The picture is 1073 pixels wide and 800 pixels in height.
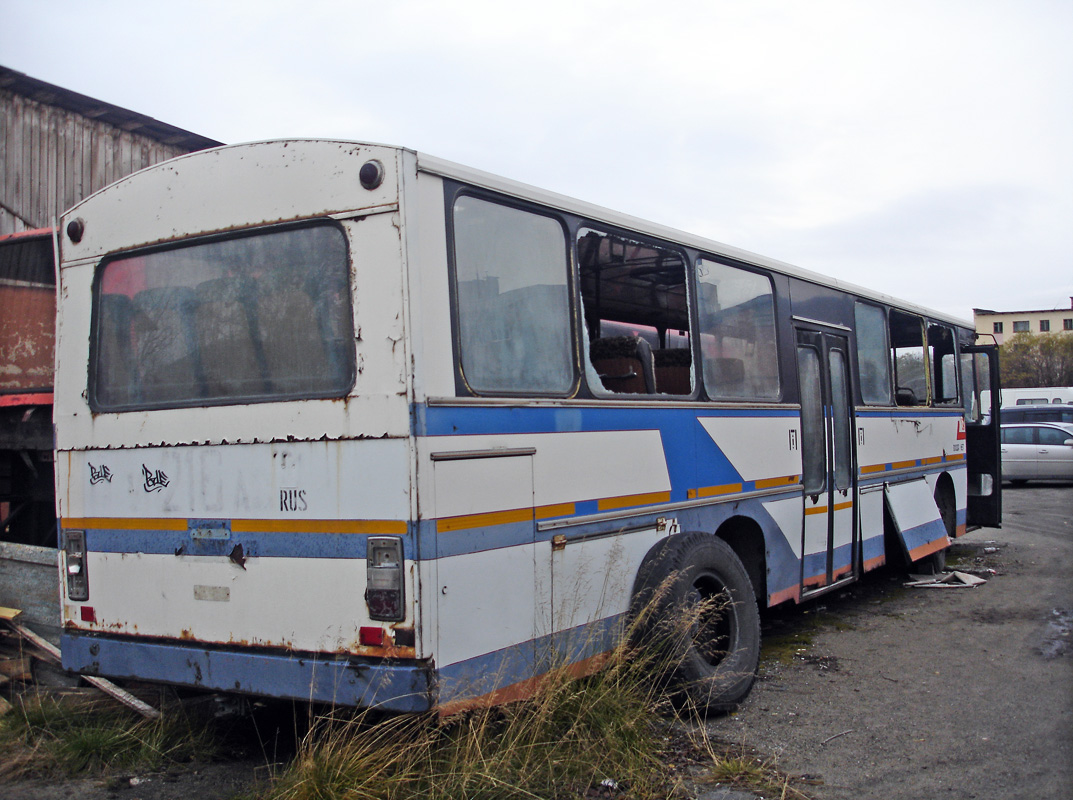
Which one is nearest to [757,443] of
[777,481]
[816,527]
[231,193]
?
[777,481]

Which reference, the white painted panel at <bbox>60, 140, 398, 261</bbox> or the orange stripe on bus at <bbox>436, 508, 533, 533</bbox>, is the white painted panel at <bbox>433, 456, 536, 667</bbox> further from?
the white painted panel at <bbox>60, 140, 398, 261</bbox>

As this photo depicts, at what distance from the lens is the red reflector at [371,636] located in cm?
374

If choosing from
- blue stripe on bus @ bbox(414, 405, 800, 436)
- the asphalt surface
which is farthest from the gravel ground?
blue stripe on bus @ bbox(414, 405, 800, 436)

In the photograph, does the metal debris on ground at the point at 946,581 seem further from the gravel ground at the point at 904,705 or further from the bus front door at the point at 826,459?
the bus front door at the point at 826,459

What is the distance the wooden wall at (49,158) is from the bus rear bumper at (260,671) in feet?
26.5

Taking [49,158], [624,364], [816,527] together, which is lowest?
[816,527]

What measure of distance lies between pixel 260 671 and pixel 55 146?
974 centimetres

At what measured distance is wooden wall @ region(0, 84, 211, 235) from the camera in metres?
10.9

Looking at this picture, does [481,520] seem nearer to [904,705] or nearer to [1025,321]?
[904,705]

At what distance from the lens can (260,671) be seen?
403cm

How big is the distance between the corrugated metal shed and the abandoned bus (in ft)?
23.7

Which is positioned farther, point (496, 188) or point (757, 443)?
point (757, 443)

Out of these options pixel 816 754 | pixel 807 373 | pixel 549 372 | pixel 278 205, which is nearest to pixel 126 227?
pixel 278 205

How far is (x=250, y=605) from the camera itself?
4.11 m
